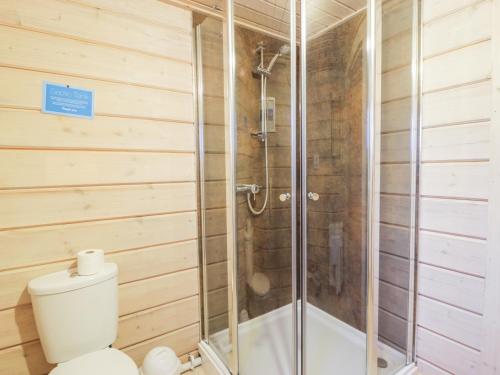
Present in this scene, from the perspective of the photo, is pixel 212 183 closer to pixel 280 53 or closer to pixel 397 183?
pixel 280 53

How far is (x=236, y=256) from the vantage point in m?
1.39

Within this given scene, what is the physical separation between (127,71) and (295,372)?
1742 mm

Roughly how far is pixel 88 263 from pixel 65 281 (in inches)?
4.2

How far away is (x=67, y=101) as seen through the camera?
3.99 feet

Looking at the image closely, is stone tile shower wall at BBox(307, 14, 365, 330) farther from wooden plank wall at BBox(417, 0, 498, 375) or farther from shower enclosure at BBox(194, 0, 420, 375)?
wooden plank wall at BBox(417, 0, 498, 375)

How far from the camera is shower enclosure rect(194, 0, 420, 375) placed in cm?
123

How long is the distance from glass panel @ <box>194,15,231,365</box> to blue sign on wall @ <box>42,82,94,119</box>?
59 cm

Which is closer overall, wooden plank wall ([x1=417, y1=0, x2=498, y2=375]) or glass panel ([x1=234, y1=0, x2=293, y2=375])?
wooden plank wall ([x1=417, y1=0, x2=498, y2=375])

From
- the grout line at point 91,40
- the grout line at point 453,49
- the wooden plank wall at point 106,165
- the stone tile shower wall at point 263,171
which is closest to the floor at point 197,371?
the wooden plank wall at point 106,165

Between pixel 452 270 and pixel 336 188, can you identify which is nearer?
pixel 452 270

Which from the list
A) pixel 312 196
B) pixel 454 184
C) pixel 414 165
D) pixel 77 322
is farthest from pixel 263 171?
pixel 77 322

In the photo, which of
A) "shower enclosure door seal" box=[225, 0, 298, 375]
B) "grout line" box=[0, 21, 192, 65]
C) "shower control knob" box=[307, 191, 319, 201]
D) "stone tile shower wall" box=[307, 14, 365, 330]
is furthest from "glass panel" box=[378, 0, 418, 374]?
"grout line" box=[0, 21, 192, 65]

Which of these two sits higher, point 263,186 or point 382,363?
point 263,186

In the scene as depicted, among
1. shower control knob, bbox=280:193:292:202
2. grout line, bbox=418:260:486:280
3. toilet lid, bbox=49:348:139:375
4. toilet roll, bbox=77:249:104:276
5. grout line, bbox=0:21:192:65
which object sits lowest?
toilet lid, bbox=49:348:139:375
